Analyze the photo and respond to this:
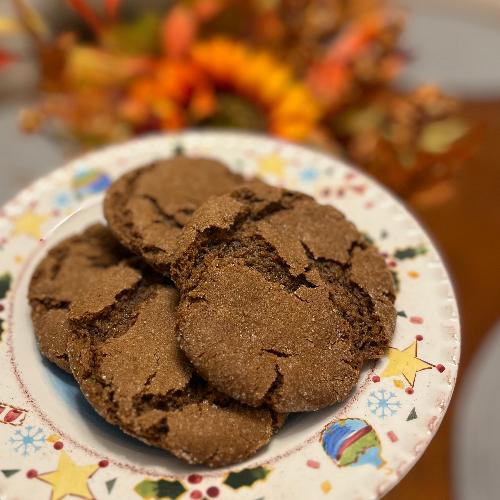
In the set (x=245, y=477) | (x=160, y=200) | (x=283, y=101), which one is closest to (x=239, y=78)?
(x=283, y=101)

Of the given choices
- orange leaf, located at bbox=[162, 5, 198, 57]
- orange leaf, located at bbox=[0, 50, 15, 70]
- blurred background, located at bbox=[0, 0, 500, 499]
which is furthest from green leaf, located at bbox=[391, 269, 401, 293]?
orange leaf, located at bbox=[0, 50, 15, 70]

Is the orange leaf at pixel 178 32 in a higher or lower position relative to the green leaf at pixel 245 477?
higher

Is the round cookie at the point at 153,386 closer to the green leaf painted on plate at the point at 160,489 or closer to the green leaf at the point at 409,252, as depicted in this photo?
the green leaf painted on plate at the point at 160,489

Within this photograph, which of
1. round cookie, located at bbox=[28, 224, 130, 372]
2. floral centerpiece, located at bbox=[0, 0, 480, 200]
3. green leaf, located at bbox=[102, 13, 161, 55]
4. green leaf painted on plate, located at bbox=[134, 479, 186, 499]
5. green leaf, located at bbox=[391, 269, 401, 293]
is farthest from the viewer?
green leaf, located at bbox=[102, 13, 161, 55]

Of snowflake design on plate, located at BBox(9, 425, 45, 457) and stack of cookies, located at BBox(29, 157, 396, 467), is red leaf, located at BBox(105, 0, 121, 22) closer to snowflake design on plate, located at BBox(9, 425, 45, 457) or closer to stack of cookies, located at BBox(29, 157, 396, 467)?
stack of cookies, located at BBox(29, 157, 396, 467)

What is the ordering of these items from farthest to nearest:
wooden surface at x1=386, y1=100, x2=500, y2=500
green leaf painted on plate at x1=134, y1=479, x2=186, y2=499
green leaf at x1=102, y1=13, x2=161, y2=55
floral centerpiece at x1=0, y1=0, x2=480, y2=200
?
green leaf at x1=102, y1=13, x2=161, y2=55 < floral centerpiece at x1=0, y1=0, x2=480, y2=200 < wooden surface at x1=386, y1=100, x2=500, y2=500 < green leaf painted on plate at x1=134, y1=479, x2=186, y2=499

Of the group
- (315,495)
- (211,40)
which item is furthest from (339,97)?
(315,495)

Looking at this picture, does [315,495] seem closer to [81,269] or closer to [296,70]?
[81,269]

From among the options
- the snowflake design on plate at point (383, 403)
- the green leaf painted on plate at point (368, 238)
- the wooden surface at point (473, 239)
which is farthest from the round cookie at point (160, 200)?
the wooden surface at point (473, 239)
